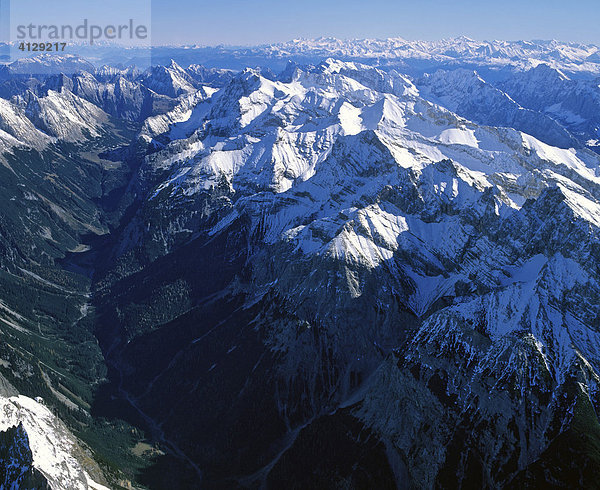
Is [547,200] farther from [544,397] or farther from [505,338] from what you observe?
[544,397]

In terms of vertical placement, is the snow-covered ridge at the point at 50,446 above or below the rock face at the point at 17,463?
below

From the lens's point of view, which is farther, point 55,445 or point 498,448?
point 55,445

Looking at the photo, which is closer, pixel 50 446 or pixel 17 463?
pixel 17 463

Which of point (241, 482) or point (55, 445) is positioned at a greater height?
point (55, 445)

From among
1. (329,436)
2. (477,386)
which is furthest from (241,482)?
(477,386)

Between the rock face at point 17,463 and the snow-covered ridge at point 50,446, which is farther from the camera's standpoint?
the snow-covered ridge at point 50,446

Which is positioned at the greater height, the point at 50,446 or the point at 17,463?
the point at 17,463

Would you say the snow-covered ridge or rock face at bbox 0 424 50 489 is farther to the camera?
the snow-covered ridge

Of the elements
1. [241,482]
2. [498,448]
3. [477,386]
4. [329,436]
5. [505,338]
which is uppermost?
[505,338]

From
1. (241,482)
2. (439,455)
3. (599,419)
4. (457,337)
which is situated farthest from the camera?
(241,482)

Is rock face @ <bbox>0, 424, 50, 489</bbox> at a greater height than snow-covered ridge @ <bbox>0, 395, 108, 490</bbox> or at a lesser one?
greater

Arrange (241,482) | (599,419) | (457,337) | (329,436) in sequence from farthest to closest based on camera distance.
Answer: (241,482) < (329,436) < (457,337) < (599,419)
